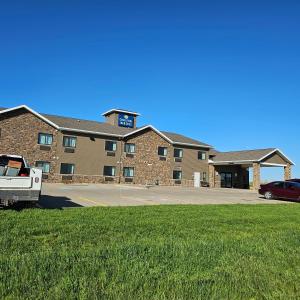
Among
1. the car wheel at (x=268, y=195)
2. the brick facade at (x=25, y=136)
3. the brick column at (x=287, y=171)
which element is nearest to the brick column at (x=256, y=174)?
the brick column at (x=287, y=171)

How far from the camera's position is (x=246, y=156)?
47469mm

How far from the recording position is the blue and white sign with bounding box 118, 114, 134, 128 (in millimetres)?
50000

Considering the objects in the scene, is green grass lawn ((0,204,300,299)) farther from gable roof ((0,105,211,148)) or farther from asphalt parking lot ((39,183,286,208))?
gable roof ((0,105,211,148))

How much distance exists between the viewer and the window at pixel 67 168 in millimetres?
39031

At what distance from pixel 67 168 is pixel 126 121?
1362cm

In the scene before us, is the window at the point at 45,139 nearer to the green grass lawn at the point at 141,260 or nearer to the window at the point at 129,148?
the window at the point at 129,148

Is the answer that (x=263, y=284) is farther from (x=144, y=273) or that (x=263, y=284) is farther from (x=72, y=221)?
(x=72, y=221)

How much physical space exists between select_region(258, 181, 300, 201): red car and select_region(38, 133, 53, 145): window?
21.1 m

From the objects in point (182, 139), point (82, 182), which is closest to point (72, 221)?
point (82, 182)

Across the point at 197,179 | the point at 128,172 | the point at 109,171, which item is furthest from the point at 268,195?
the point at 197,179

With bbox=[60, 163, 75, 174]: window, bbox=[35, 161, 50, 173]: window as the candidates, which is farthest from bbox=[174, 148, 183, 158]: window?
bbox=[35, 161, 50, 173]: window

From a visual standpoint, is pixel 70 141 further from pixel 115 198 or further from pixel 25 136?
pixel 115 198

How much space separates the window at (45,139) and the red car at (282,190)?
21.1m

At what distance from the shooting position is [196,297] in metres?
4.50
